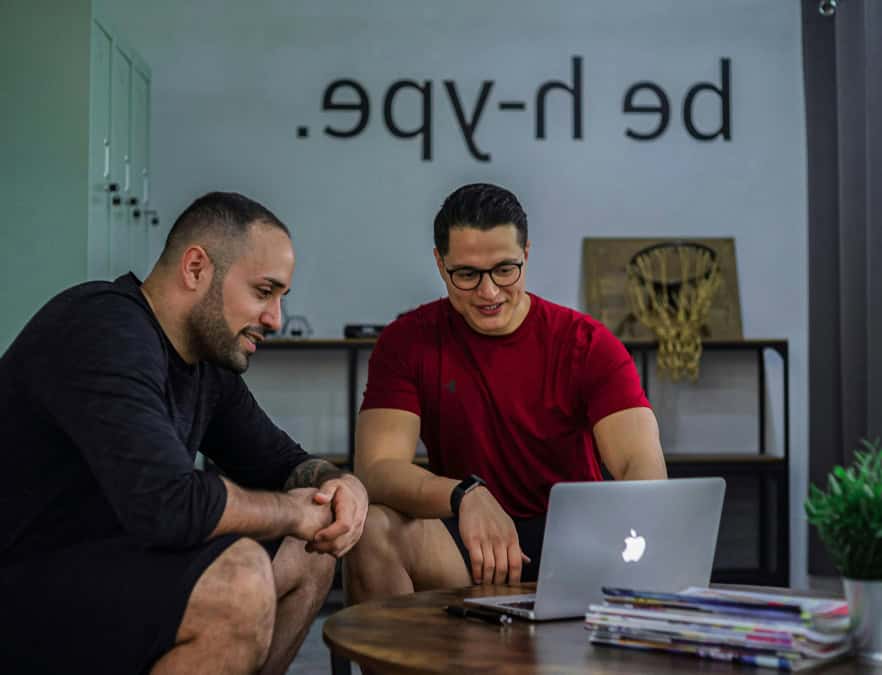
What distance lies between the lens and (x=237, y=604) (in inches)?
67.1

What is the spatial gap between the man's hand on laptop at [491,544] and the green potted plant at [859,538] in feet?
2.53

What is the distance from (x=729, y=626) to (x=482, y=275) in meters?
1.21

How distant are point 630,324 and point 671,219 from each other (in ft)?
1.78

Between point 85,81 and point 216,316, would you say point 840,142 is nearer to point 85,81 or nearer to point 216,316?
point 85,81

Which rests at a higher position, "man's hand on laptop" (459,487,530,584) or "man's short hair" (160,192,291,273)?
"man's short hair" (160,192,291,273)

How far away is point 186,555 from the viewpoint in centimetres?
172

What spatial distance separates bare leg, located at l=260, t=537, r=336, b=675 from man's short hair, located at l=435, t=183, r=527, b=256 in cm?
77

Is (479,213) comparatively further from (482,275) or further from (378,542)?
(378,542)

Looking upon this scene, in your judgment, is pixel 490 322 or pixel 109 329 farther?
pixel 490 322

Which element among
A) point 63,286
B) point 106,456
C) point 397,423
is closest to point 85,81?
point 63,286

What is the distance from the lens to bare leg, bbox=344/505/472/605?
7.10 ft

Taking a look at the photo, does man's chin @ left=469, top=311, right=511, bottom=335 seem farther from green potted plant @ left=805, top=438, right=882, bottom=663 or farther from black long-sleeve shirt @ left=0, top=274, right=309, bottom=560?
green potted plant @ left=805, top=438, right=882, bottom=663

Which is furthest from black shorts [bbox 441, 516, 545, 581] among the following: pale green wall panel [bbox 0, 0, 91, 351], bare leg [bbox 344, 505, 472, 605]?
pale green wall panel [bbox 0, 0, 91, 351]

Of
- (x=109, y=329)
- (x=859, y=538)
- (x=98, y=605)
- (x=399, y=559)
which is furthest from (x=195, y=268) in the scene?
(x=859, y=538)
